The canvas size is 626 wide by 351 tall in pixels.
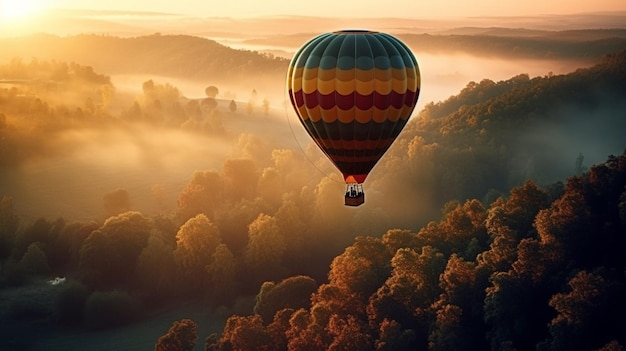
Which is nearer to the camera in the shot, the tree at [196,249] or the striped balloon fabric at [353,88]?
the striped balloon fabric at [353,88]

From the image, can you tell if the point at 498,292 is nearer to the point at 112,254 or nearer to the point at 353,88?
the point at 353,88

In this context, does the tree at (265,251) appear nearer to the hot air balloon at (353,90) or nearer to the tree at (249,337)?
the tree at (249,337)

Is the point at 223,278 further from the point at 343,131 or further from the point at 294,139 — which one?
the point at 294,139

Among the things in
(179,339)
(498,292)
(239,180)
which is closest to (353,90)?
(498,292)

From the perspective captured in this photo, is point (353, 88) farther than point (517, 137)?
No

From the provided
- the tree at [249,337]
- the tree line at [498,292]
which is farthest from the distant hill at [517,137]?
the tree at [249,337]

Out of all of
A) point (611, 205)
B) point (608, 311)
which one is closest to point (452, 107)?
point (611, 205)

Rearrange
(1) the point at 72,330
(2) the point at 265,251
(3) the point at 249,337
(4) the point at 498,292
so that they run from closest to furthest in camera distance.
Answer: (4) the point at 498,292 → (3) the point at 249,337 → (1) the point at 72,330 → (2) the point at 265,251
